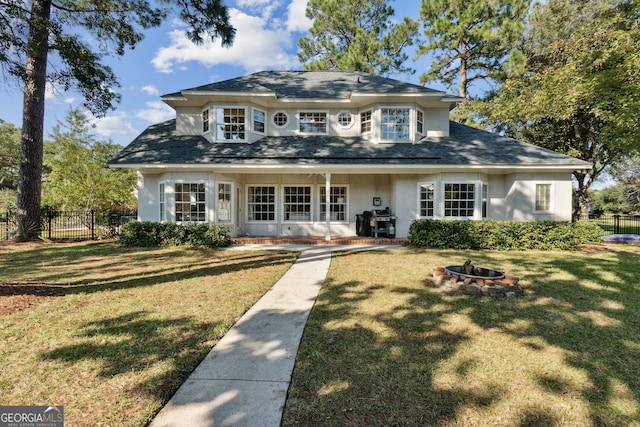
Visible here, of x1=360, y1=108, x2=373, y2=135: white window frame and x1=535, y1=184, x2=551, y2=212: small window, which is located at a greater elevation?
x1=360, y1=108, x2=373, y2=135: white window frame

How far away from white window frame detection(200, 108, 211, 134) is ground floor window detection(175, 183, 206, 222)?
8.92 ft

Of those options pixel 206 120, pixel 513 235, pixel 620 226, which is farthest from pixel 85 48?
pixel 620 226

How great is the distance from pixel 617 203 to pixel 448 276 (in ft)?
155

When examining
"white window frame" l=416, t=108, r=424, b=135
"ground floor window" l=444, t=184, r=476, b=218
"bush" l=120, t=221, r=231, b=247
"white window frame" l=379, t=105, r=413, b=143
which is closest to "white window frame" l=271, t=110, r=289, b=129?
"white window frame" l=379, t=105, r=413, b=143

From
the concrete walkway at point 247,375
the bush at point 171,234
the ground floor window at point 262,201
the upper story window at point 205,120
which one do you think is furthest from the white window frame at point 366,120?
the concrete walkway at point 247,375

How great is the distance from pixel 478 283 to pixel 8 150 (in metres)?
44.5

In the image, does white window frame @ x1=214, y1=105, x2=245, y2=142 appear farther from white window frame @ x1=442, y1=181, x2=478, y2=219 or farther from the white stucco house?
white window frame @ x1=442, y1=181, x2=478, y2=219

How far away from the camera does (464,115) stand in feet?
64.3

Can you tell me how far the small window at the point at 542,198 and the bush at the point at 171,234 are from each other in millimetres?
12102

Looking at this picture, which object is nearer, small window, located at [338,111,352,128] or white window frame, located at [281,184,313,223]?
white window frame, located at [281,184,313,223]

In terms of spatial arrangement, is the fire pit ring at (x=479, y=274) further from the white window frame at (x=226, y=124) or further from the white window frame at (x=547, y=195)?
the white window frame at (x=226, y=124)

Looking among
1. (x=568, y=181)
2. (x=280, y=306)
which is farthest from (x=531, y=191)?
(x=280, y=306)

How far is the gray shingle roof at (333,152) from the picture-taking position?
10.8 metres

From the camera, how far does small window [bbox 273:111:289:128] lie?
1314cm
